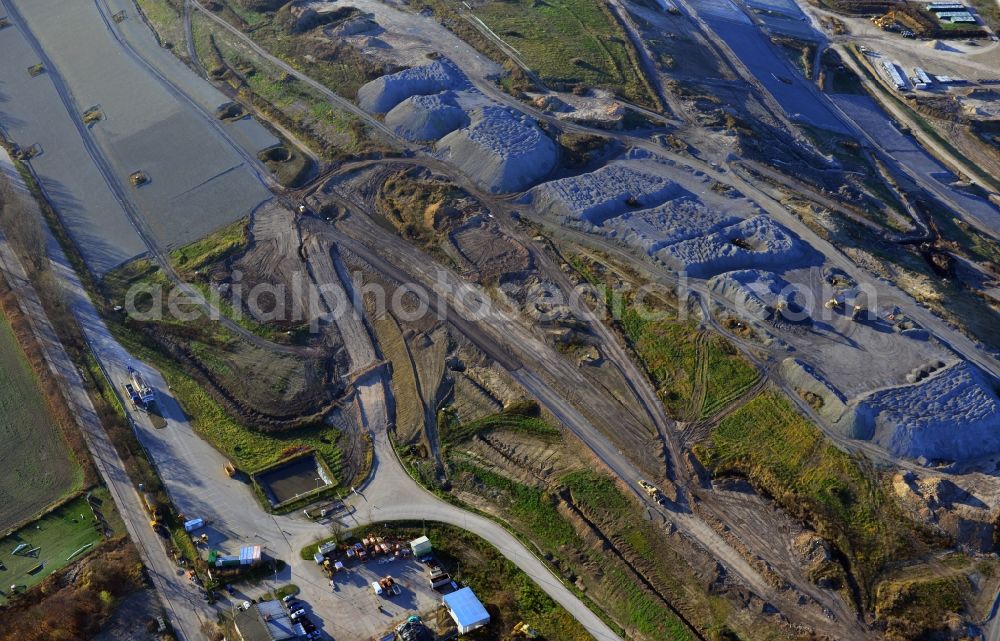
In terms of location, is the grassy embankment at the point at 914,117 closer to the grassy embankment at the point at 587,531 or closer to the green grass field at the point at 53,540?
the grassy embankment at the point at 587,531

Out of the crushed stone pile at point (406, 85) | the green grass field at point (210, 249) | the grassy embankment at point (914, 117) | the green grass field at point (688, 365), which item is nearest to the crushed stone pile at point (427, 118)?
the crushed stone pile at point (406, 85)

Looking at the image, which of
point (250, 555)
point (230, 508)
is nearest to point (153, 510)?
point (230, 508)

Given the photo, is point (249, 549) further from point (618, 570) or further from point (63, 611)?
point (618, 570)

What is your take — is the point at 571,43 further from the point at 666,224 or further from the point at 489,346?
the point at 489,346

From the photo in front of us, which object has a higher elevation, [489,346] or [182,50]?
[182,50]

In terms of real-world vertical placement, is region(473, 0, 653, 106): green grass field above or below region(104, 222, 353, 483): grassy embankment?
above

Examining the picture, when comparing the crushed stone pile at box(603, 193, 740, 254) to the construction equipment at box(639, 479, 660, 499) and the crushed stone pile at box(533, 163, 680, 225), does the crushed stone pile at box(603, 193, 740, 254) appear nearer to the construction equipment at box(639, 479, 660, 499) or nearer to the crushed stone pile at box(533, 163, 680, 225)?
the crushed stone pile at box(533, 163, 680, 225)

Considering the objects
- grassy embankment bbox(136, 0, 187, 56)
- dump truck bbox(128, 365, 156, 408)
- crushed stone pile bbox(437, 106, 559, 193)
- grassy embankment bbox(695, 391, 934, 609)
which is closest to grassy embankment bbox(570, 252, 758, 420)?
grassy embankment bbox(695, 391, 934, 609)
